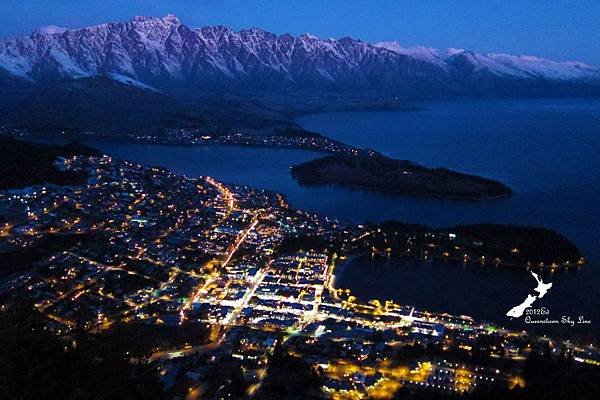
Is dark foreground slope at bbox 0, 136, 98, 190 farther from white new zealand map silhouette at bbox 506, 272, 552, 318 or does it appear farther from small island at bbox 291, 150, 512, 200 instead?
white new zealand map silhouette at bbox 506, 272, 552, 318

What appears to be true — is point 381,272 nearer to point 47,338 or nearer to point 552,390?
point 552,390

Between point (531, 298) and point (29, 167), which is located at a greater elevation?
point (29, 167)

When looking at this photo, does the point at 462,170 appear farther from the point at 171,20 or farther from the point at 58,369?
the point at 171,20

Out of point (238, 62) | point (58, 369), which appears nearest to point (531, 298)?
point (58, 369)

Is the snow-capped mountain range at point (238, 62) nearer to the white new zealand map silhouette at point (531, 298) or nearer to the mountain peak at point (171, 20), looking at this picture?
the mountain peak at point (171, 20)

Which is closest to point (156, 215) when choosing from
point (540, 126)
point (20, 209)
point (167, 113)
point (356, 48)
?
point (20, 209)

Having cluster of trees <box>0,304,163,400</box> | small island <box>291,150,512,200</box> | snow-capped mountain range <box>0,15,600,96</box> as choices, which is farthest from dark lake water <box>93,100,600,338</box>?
snow-capped mountain range <box>0,15,600,96</box>

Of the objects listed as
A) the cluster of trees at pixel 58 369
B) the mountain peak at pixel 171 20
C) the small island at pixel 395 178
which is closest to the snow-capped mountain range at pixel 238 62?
the mountain peak at pixel 171 20
